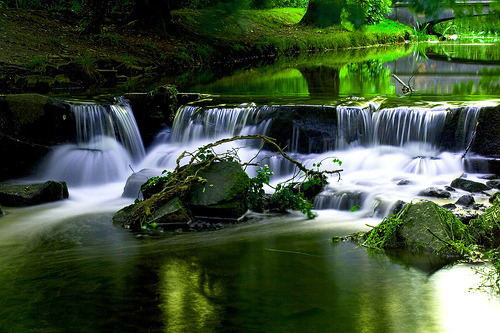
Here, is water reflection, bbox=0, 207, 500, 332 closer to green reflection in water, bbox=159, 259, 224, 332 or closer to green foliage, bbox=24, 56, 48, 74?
green reflection in water, bbox=159, 259, 224, 332

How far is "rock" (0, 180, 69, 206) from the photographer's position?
30.6 feet

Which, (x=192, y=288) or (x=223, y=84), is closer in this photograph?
(x=192, y=288)

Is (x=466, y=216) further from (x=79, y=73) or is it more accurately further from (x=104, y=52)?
(x=104, y=52)

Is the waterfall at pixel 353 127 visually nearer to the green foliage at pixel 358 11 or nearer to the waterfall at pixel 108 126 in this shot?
the waterfall at pixel 108 126

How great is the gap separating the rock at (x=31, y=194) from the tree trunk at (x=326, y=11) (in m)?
7.61

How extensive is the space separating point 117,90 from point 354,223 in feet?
30.8

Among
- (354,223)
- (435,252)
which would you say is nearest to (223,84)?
(354,223)

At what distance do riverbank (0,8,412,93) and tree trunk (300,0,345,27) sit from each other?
458 inches

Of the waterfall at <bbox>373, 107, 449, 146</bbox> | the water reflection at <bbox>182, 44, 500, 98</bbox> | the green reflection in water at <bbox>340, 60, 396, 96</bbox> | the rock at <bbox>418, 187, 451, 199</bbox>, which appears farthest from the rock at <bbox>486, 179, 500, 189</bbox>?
the green reflection in water at <bbox>340, 60, 396, 96</bbox>

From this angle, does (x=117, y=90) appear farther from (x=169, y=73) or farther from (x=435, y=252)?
(x=435, y=252)

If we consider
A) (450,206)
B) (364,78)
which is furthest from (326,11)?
(364,78)

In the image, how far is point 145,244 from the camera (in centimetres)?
724

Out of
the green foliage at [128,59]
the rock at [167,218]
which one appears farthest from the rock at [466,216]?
the green foliage at [128,59]

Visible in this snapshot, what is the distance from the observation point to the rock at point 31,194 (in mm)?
9320
